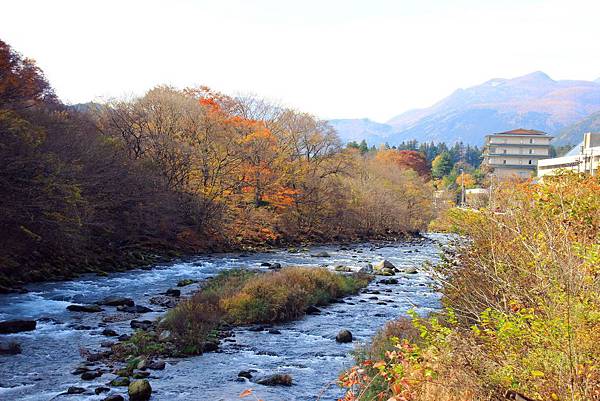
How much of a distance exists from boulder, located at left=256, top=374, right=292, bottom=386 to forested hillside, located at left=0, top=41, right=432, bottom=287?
12924 mm

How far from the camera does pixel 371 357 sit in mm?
10117

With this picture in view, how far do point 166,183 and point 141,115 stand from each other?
5.64 meters

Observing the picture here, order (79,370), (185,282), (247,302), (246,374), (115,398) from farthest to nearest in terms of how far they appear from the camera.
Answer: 1. (185,282)
2. (247,302)
3. (246,374)
4. (79,370)
5. (115,398)

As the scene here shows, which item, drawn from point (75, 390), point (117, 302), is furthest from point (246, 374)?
point (117, 302)

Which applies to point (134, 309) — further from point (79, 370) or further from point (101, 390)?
point (101, 390)

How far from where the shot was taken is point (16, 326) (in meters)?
14.5

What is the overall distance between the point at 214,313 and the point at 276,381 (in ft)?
17.7

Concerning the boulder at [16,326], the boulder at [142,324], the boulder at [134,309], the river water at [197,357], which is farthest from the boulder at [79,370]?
the boulder at [134,309]

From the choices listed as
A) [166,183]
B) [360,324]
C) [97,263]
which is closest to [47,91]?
[166,183]

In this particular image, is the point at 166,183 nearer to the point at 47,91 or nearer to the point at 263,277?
the point at 47,91

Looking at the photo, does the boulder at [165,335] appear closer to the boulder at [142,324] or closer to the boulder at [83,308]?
the boulder at [142,324]

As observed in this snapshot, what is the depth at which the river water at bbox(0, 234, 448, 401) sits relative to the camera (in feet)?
34.3

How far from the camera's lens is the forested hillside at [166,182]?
20734mm

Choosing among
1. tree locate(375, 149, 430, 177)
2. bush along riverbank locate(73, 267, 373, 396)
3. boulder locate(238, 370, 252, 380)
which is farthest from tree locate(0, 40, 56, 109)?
tree locate(375, 149, 430, 177)
